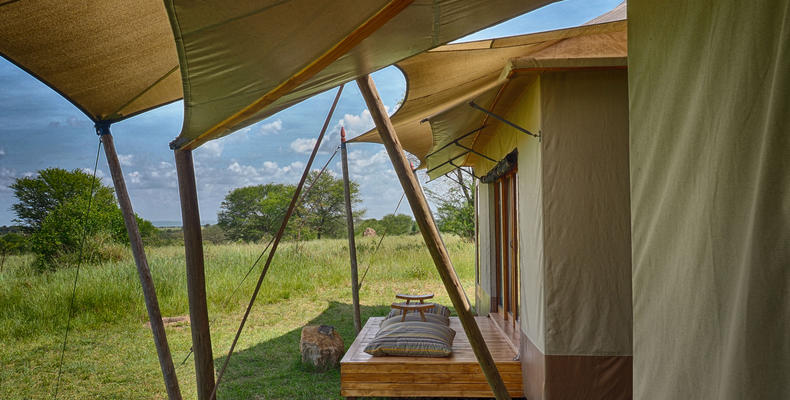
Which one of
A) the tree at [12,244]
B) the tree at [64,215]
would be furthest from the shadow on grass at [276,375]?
the tree at [12,244]

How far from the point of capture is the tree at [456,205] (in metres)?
16.7

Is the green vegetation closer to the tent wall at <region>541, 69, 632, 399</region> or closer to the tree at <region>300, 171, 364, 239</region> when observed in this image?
the tree at <region>300, 171, 364, 239</region>

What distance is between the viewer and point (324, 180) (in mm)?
28000

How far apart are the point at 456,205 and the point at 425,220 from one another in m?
17.0

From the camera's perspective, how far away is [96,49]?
8.95ft

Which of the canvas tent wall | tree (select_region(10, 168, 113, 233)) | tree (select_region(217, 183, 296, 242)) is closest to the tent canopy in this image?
the canvas tent wall

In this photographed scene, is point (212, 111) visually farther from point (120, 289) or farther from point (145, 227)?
point (145, 227)

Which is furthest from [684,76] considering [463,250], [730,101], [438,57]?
[463,250]

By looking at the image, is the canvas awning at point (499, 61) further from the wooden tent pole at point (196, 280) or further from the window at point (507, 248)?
the wooden tent pole at point (196, 280)

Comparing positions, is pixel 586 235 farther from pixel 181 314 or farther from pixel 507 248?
pixel 181 314

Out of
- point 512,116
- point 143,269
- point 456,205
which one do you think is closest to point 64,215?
point 143,269

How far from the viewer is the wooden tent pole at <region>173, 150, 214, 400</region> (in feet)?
9.56

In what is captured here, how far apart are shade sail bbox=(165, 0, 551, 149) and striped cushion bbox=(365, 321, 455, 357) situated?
2.72m

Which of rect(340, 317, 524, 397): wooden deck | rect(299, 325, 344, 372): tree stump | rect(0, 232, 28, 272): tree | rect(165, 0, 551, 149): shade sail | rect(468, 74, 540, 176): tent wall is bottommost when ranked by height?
rect(299, 325, 344, 372): tree stump
